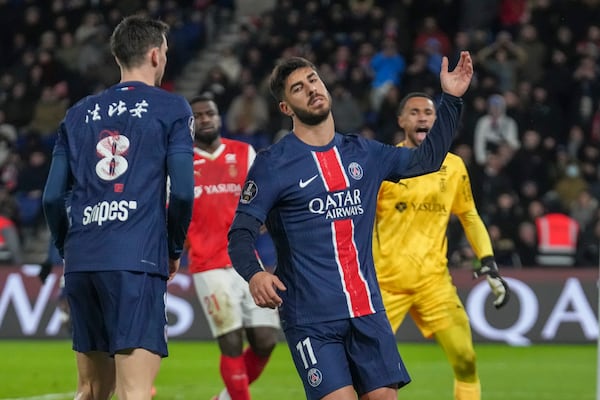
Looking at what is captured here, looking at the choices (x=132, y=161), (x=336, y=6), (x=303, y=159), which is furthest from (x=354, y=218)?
(x=336, y=6)

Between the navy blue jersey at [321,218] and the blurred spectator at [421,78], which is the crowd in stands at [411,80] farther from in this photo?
the navy blue jersey at [321,218]

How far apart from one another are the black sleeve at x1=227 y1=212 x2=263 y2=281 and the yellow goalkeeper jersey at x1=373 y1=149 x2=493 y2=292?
2707 mm

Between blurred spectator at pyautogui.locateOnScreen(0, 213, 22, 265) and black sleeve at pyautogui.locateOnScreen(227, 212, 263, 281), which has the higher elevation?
black sleeve at pyautogui.locateOnScreen(227, 212, 263, 281)

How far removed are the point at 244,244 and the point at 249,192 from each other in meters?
0.29

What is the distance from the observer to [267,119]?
21609mm

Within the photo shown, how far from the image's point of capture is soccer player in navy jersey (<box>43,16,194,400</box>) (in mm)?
6367

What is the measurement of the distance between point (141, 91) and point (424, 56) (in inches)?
590

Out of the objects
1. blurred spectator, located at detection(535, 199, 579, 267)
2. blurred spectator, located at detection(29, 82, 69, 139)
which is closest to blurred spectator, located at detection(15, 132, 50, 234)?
blurred spectator, located at detection(29, 82, 69, 139)

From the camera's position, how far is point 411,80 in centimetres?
2102

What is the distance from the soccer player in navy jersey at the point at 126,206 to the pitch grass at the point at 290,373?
5373mm

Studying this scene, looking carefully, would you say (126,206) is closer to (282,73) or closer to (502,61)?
(282,73)

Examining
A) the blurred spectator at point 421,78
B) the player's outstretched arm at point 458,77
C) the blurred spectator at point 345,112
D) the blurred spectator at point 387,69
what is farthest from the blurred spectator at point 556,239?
the player's outstretched arm at point 458,77

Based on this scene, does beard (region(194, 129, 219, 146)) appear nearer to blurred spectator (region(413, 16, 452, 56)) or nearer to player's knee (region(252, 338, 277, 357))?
player's knee (region(252, 338, 277, 357))

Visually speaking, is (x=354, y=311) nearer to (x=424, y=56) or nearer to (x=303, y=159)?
(x=303, y=159)
